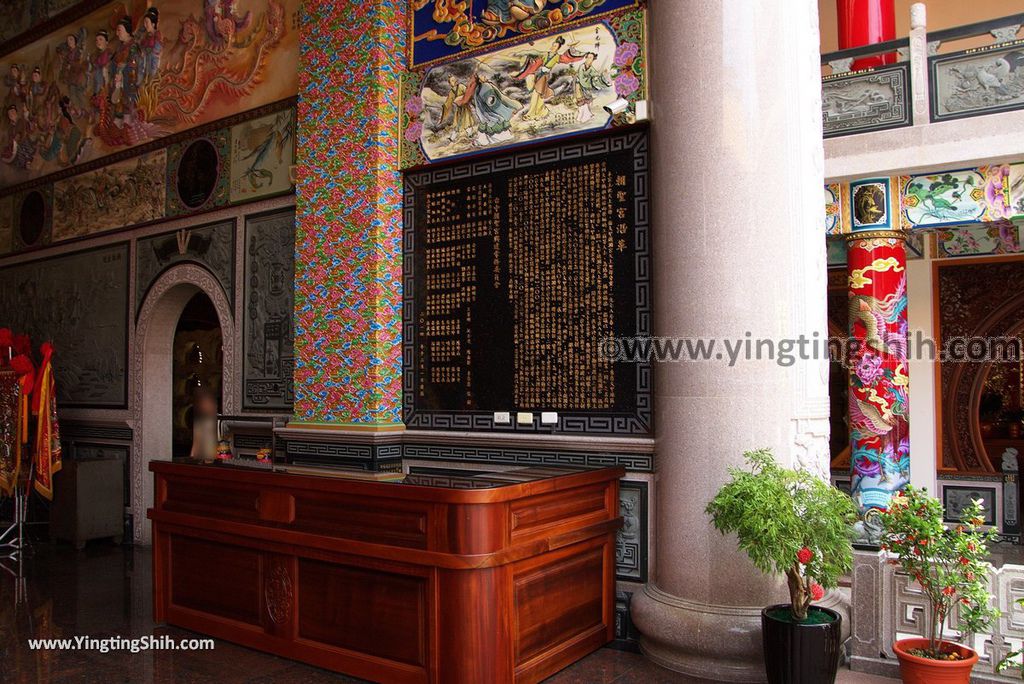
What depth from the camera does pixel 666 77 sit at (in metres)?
3.95

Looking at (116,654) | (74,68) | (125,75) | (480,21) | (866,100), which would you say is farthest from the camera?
(74,68)

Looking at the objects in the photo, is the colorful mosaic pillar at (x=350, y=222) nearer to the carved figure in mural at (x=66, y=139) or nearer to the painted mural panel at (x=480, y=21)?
the painted mural panel at (x=480, y=21)

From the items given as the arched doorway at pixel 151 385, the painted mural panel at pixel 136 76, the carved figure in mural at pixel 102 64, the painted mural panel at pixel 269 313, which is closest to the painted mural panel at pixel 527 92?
the painted mural panel at pixel 269 313

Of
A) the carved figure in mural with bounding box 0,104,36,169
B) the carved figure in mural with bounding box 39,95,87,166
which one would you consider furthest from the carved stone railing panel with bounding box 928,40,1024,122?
the carved figure in mural with bounding box 0,104,36,169

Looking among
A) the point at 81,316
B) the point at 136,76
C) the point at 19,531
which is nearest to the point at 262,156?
the point at 136,76

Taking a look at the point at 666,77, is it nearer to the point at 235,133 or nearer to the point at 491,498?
the point at 491,498

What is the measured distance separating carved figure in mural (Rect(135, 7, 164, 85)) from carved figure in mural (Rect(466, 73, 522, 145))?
12.0 feet

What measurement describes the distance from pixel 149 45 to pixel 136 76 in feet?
1.01

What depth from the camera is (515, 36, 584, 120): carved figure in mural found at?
4.52m

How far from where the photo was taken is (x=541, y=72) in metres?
4.57

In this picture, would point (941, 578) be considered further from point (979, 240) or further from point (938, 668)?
point (979, 240)

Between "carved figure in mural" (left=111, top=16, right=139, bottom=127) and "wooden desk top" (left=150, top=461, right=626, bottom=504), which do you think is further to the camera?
"carved figure in mural" (left=111, top=16, right=139, bottom=127)

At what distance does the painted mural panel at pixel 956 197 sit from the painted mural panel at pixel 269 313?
13.8 ft

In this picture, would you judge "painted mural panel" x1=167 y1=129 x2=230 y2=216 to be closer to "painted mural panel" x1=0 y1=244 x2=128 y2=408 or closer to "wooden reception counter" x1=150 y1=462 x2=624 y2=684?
"painted mural panel" x1=0 y1=244 x2=128 y2=408
